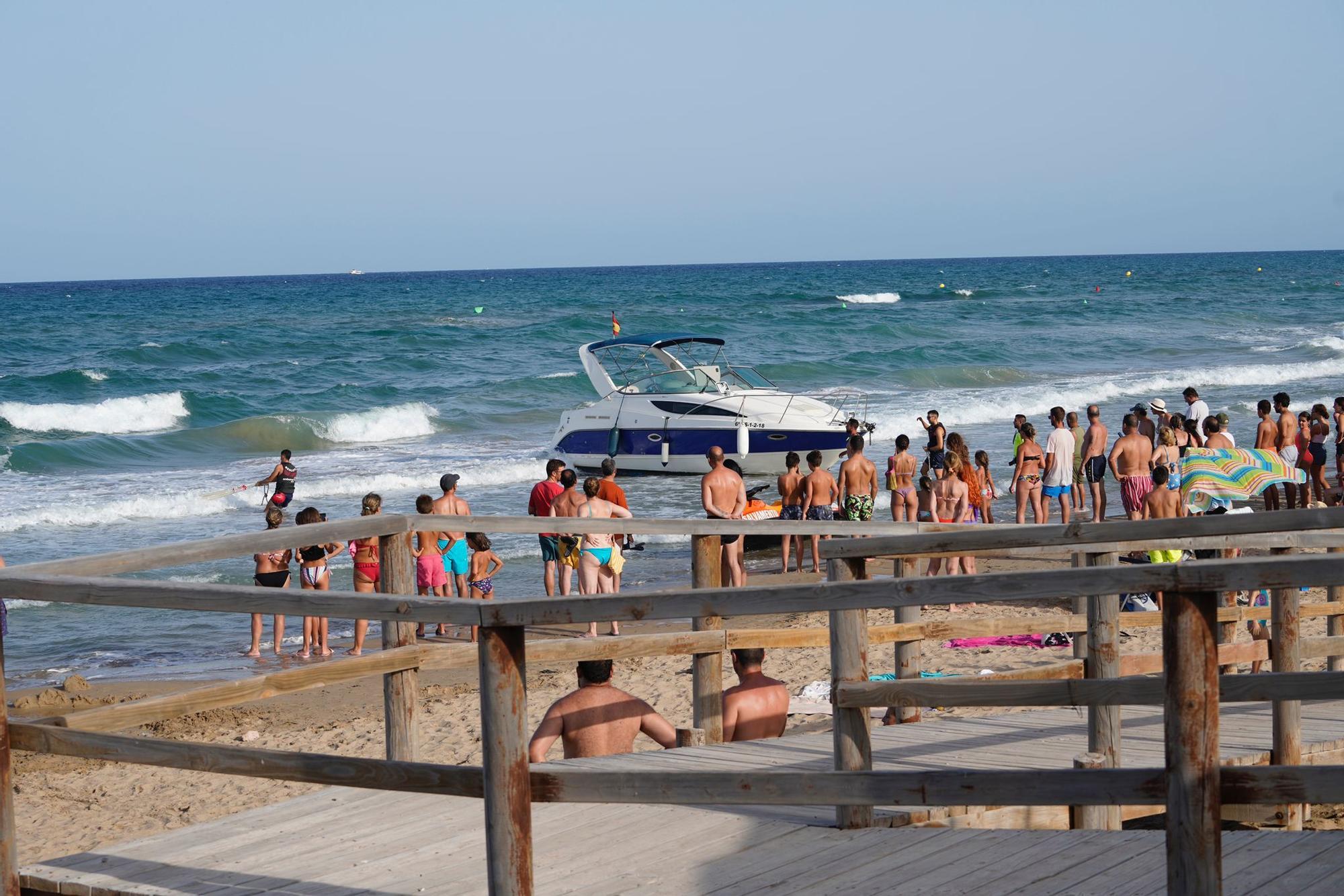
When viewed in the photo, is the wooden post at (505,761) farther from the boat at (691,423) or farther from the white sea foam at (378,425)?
the white sea foam at (378,425)

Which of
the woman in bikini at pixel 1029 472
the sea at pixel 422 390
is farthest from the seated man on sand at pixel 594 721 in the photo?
the woman in bikini at pixel 1029 472

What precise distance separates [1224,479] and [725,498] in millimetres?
4233

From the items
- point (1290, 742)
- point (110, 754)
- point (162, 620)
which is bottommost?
point (162, 620)

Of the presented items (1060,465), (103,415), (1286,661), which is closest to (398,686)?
(1286,661)

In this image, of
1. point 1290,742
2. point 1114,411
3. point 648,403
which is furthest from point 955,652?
point 1114,411

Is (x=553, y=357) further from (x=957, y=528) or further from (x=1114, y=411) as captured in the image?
(x=957, y=528)

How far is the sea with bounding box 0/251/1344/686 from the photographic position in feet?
50.6

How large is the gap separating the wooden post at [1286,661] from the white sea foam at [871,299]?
6658 cm

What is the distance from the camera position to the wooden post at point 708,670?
5230mm

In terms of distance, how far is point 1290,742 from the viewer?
489cm

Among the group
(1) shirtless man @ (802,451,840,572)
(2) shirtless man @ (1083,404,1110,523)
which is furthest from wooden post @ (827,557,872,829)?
(2) shirtless man @ (1083,404,1110,523)

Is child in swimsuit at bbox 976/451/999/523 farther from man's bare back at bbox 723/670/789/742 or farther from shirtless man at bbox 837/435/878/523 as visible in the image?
man's bare back at bbox 723/670/789/742

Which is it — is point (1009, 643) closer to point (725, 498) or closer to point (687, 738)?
point (725, 498)

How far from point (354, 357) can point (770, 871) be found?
42.0m
